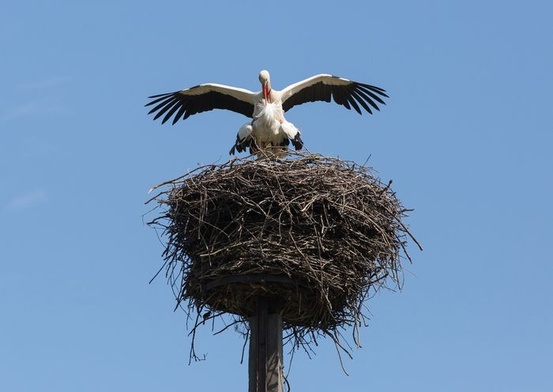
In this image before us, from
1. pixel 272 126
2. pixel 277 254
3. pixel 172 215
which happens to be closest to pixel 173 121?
pixel 272 126

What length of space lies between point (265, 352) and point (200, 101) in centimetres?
534

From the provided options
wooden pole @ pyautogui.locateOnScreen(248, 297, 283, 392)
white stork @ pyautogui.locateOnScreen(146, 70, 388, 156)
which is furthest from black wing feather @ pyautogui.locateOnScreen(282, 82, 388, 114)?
wooden pole @ pyautogui.locateOnScreen(248, 297, 283, 392)

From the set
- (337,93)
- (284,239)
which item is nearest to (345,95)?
(337,93)

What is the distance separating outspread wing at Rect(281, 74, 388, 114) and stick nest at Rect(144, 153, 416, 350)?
3467mm

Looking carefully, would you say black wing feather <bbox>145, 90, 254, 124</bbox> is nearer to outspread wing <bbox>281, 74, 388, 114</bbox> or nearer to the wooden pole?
outspread wing <bbox>281, 74, 388, 114</bbox>

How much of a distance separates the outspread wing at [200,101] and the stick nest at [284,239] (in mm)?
3457

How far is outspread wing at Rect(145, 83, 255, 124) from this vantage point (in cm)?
1465

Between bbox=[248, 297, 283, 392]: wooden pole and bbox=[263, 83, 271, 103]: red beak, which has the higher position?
bbox=[263, 83, 271, 103]: red beak

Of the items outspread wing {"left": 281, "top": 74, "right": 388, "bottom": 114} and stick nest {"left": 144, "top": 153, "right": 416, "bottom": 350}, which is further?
outspread wing {"left": 281, "top": 74, "right": 388, "bottom": 114}

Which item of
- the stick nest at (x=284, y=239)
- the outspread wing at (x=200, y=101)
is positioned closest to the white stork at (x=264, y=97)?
the outspread wing at (x=200, y=101)

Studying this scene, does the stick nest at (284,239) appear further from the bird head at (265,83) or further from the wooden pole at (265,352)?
the bird head at (265,83)

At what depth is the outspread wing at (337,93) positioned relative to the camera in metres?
14.7

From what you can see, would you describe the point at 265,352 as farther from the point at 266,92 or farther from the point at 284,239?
the point at 266,92

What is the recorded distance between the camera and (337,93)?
14.8 meters
